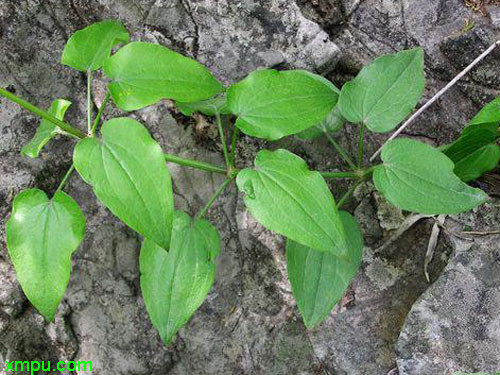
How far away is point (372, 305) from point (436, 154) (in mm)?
600

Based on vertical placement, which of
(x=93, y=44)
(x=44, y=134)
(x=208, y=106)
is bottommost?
(x=44, y=134)

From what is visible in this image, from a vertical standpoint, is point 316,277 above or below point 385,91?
below

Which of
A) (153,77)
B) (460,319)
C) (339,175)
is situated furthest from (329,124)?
(460,319)

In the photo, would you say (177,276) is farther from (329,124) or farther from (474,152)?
(474,152)

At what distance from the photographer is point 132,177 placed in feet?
4.49

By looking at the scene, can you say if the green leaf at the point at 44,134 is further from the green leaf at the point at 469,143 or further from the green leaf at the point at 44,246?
the green leaf at the point at 469,143

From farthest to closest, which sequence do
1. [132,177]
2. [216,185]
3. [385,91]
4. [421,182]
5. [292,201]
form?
1. [216,185]
2. [385,91]
3. [421,182]
4. [292,201]
5. [132,177]

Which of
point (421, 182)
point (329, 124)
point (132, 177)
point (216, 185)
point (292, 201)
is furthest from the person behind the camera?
point (216, 185)

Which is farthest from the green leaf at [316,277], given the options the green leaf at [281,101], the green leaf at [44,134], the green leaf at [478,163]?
the green leaf at [44,134]

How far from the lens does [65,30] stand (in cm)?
204

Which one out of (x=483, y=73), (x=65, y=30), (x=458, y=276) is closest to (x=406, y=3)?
(x=483, y=73)

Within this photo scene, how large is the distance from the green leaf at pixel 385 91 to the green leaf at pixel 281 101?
0.44 feet

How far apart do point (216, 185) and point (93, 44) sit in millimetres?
639

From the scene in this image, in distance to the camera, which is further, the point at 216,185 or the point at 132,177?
the point at 216,185
